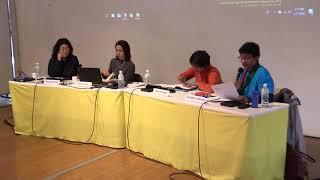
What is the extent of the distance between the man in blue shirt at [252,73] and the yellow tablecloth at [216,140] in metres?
0.36

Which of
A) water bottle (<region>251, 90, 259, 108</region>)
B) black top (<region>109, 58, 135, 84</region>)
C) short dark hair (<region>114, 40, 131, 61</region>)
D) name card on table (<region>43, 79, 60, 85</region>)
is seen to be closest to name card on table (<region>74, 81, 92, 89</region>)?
name card on table (<region>43, 79, 60, 85</region>)

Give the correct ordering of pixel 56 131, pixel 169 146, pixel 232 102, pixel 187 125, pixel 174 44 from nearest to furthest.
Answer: pixel 232 102, pixel 187 125, pixel 169 146, pixel 56 131, pixel 174 44

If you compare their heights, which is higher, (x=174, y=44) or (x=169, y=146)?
(x=174, y=44)

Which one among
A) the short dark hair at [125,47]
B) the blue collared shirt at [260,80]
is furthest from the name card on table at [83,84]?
the blue collared shirt at [260,80]

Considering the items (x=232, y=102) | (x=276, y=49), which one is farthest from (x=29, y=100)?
(x=276, y=49)

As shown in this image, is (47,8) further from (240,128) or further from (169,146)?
(240,128)

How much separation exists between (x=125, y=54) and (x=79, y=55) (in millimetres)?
2203

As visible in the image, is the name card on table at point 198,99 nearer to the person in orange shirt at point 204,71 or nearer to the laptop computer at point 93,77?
the person in orange shirt at point 204,71

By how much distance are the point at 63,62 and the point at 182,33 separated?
5.41 ft

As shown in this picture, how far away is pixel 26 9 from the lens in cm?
679

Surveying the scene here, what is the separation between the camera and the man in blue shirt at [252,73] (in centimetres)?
303

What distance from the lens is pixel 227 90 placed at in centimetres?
287

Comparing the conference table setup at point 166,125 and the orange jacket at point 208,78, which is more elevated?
the orange jacket at point 208,78

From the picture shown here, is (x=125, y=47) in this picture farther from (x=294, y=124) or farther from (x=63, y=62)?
(x=294, y=124)
